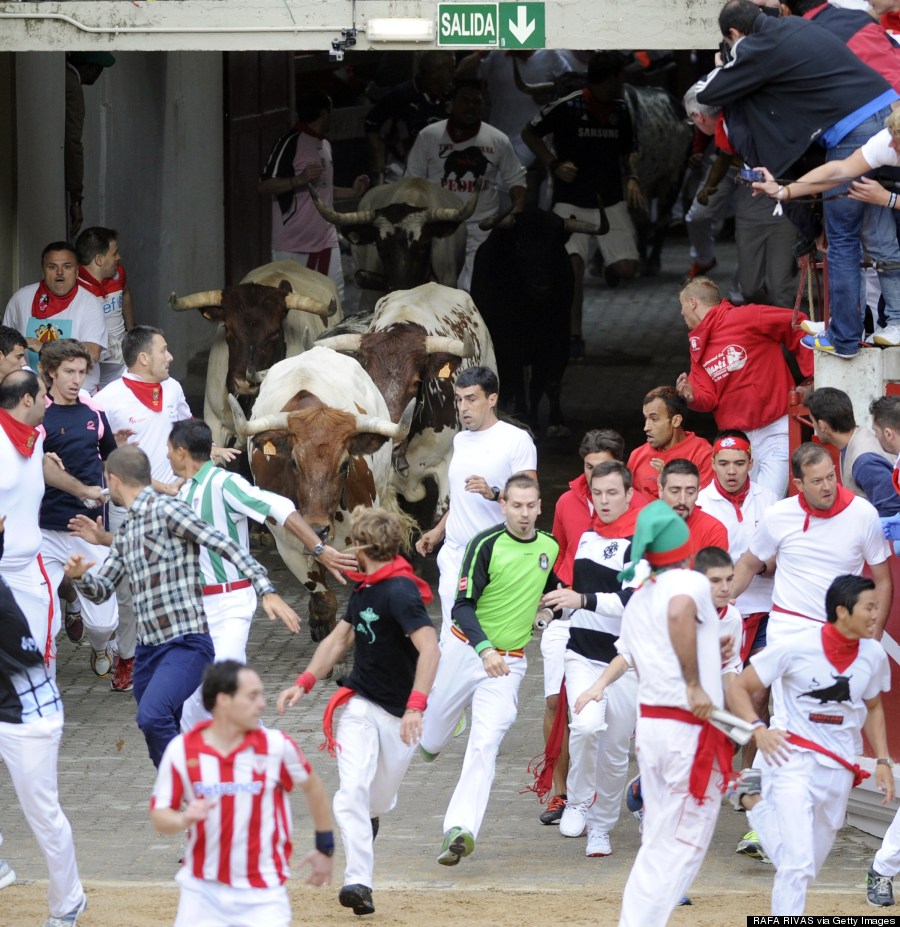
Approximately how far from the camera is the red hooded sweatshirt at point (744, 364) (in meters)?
9.52

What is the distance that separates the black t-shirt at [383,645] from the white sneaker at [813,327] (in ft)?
9.55

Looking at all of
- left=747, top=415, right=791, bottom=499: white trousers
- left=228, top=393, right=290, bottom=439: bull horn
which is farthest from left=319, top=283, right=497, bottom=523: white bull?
left=747, top=415, right=791, bottom=499: white trousers

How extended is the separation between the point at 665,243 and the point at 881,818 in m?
16.7

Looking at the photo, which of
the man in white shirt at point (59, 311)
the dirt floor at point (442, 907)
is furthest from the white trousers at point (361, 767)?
the man in white shirt at point (59, 311)

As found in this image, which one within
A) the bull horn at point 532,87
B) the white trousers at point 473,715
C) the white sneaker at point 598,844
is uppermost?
the bull horn at point 532,87

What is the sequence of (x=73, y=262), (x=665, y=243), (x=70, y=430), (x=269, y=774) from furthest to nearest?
(x=665, y=243)
(x=73, y=262)
(x=70, y=430)
(x=269, y=774)

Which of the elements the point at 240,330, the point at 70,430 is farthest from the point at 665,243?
the point at 70,430

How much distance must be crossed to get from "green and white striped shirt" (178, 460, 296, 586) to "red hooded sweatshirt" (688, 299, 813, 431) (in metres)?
2.72

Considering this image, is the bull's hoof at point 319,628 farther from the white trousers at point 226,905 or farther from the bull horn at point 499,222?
the white trousers at point 226,905

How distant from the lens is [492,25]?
10.3 m

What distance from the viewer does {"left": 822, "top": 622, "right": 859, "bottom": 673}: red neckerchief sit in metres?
6.63

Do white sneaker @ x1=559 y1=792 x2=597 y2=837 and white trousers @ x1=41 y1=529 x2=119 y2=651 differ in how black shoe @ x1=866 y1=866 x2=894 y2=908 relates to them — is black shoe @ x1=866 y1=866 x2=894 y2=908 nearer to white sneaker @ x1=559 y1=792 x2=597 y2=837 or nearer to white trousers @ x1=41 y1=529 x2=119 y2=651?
white sneaker @ x1=559 y1=792 x2=597 y2=837

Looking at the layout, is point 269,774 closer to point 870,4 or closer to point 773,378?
point 773,378

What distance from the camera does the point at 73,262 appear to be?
1143 centimetres
